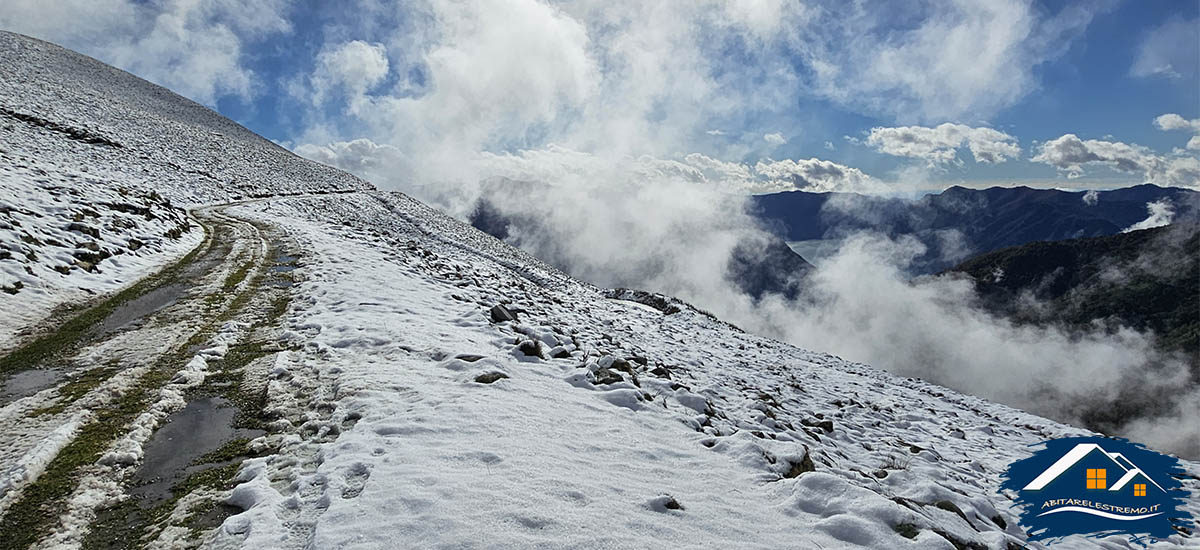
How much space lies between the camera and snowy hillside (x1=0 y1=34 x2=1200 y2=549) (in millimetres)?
4688

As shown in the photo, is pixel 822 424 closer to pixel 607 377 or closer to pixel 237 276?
pixel 607 377

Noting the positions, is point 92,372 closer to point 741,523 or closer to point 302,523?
point 302,523

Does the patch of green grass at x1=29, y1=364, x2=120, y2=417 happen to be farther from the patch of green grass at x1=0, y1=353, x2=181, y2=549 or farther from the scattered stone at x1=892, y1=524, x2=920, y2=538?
the scattered stone at x1=892, y1=524, x2=920, y2=538

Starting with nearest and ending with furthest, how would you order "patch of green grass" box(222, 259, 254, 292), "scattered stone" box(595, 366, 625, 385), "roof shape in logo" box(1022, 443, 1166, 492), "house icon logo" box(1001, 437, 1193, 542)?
"house icon logo" box(1001, 437, 1193, 542) < "scattered stone" box(595, 366, 625, 385) < "roof shape in logo" box(1022, 443, 1166, 492) < "patch of green grass" box(222, 259, 254, 292)

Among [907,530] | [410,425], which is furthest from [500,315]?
[907,530]

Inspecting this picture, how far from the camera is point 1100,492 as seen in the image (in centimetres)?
893

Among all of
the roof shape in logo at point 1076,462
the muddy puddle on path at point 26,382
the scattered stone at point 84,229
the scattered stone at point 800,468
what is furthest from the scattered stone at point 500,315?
the scattered stone at point 84,229

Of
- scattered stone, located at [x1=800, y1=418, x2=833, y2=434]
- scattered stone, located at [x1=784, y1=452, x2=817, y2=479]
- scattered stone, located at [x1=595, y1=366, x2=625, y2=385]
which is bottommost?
scattered stone, located at [x1=784, y1=452, x2=817, y2=479]

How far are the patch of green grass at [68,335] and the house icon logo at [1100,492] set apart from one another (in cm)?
1517

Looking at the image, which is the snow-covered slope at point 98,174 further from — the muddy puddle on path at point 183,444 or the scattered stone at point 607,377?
the scattered stone at point 607,377

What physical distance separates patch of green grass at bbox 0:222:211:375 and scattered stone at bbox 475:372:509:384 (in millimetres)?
6455

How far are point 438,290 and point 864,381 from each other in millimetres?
15249

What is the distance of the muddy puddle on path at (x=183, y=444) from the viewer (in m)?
4.92

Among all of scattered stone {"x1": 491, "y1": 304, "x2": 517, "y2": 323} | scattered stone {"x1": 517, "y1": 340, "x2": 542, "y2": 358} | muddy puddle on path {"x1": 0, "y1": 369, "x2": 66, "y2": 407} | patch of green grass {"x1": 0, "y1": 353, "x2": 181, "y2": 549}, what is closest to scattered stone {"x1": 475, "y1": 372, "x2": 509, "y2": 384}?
scattered stone {"x1": 517, "y1": 340, "x2": 542, "y2": 358}
